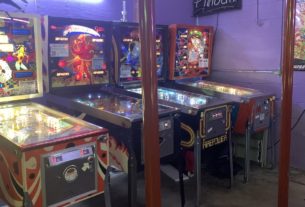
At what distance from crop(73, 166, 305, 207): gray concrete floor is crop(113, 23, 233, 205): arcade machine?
0.27 meters

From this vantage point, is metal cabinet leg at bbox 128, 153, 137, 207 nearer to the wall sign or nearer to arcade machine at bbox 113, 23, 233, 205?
arcade machine at bbox 113, 23, 233, 205

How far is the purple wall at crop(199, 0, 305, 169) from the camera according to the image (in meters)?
3.65

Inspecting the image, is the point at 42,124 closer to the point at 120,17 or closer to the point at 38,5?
the point at 38,5

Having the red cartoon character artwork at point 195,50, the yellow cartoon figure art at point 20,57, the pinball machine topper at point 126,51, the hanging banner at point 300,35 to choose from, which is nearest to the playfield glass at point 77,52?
the pinball machine topper at point 126,51

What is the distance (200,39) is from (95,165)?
97.1 inches

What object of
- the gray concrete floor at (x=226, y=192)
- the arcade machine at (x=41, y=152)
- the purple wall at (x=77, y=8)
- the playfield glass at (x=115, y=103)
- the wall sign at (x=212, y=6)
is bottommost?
the gray concrete floor at (x=226, y=192)

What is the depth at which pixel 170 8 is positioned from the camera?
13.7ft

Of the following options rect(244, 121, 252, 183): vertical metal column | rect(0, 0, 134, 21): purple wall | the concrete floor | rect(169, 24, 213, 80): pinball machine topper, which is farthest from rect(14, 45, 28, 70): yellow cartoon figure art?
rect(244, 121, 252, 183): vertical metal column

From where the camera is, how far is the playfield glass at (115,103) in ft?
7.92

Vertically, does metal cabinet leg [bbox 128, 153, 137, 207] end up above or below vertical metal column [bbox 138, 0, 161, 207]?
below

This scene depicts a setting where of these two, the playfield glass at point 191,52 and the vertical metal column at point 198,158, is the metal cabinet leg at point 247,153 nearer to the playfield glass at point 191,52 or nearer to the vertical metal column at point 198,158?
the vertical metal column at point 198,158

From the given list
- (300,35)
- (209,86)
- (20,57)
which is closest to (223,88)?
(209,86)

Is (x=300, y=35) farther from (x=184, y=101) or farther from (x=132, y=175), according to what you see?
(x=132, y=175)

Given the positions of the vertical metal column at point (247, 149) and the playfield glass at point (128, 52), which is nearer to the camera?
the playfield glass at point (128, 52)
